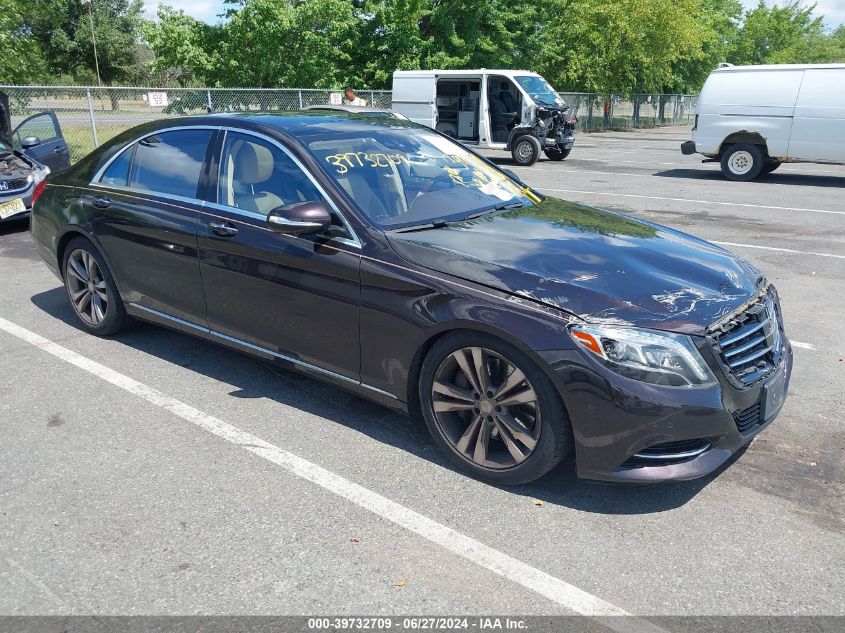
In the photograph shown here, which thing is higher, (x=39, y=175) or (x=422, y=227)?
(x=422, y=227)

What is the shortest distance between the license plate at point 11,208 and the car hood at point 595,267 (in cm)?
776

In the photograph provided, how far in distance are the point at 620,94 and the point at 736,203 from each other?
25910 millimetres

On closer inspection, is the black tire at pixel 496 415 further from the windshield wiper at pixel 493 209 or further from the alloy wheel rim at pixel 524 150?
the alloy wheel rim at pixel 524 150

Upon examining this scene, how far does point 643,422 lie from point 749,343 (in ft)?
2.35

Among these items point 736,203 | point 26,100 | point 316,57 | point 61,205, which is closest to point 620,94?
point 316,57

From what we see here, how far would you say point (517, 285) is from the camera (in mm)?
3256

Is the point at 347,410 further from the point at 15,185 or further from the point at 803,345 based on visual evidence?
the point at 15,185

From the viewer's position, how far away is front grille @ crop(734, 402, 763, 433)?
123 inches

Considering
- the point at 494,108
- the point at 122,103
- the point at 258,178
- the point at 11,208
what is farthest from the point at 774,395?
the point at 122,103

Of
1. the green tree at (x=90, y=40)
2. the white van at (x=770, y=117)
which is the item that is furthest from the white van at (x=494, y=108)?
the green tree at (x=90, y=40)

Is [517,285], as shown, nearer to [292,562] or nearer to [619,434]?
[619,434]

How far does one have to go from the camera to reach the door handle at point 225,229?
13.9 ft

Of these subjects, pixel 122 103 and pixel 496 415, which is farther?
pixel 122 103

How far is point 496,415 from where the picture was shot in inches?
132
